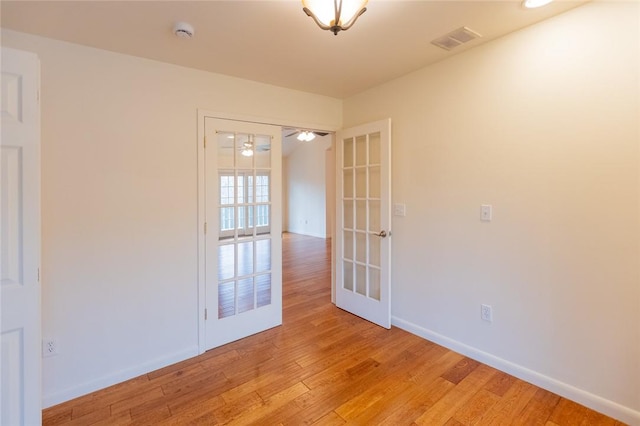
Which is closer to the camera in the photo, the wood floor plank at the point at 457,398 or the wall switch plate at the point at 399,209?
the wood floor plank at the point at 457,398

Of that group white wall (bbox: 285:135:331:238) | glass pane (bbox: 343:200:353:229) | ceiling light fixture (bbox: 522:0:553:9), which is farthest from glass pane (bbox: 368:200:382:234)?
white wall (bbox: 285:135:331:238)

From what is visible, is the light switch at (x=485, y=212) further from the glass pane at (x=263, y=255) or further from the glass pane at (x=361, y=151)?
the glass pane at (x=263, y=255)

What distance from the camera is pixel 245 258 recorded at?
2955 millimetres

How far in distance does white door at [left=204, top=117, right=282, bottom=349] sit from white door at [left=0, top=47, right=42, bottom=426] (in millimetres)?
1225

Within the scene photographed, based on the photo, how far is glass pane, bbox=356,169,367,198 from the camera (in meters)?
3.28

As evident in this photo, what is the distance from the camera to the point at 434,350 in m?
2.62

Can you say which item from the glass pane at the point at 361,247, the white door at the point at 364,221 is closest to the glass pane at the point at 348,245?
the white door at the point at 364,221

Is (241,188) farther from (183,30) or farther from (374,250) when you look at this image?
(374,250)

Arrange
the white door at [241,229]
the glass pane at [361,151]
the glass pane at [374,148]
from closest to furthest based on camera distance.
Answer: the white door at [241,229]
the glass pane at [374,148]
the glass pane at [361,151]

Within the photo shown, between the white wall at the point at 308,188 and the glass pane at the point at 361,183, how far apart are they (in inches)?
215

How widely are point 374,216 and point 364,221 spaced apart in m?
0.15

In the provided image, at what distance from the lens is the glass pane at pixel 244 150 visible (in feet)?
9.33

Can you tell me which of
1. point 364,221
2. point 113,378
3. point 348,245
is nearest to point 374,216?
point 364,221

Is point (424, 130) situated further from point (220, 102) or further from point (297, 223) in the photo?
point (297, 223)
